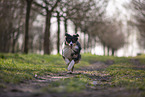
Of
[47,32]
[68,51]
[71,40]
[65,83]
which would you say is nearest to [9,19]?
[47,32]

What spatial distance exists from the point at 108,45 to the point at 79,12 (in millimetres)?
28374

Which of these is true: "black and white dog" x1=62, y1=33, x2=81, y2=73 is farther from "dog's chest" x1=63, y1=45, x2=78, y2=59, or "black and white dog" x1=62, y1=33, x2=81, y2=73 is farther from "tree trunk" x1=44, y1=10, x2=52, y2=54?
"tree trunk" x1=44, y1=10, x2=52, y2=54

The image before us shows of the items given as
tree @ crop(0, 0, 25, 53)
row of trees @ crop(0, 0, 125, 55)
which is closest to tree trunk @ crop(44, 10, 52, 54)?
row of trees @ crop(0, 0, 125, 55)

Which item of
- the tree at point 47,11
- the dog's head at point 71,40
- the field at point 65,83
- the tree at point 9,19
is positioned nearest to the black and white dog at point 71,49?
the dog's head at point 71,40

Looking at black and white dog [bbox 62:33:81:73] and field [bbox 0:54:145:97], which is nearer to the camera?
field [bbox 0:54:145:97]

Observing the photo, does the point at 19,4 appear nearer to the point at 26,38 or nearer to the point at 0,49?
the point at 26,38

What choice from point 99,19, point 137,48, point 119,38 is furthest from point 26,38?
point 137,48

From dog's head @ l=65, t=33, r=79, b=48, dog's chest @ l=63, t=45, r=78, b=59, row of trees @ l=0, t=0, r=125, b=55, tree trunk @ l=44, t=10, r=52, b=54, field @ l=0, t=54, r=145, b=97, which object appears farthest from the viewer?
tree trunk @ l=44, t=10, r=52, b=54

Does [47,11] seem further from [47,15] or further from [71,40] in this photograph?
[71,40]

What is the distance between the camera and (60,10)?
2059cm

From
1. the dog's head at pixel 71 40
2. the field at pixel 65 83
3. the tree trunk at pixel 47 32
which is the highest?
the tree trunk at pixel 47 32

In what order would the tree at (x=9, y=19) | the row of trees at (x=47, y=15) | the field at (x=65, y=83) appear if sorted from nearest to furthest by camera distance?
1. the field at (x=65, y=83)
2. the row of trees at (x=47, y=15)
3. the tree at (x=9, y=19)

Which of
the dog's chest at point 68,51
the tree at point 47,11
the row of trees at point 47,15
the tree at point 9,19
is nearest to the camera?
the dog's chest at point 68,51

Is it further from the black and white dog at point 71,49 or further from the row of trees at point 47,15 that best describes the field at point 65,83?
the row of trees at point 47,15
